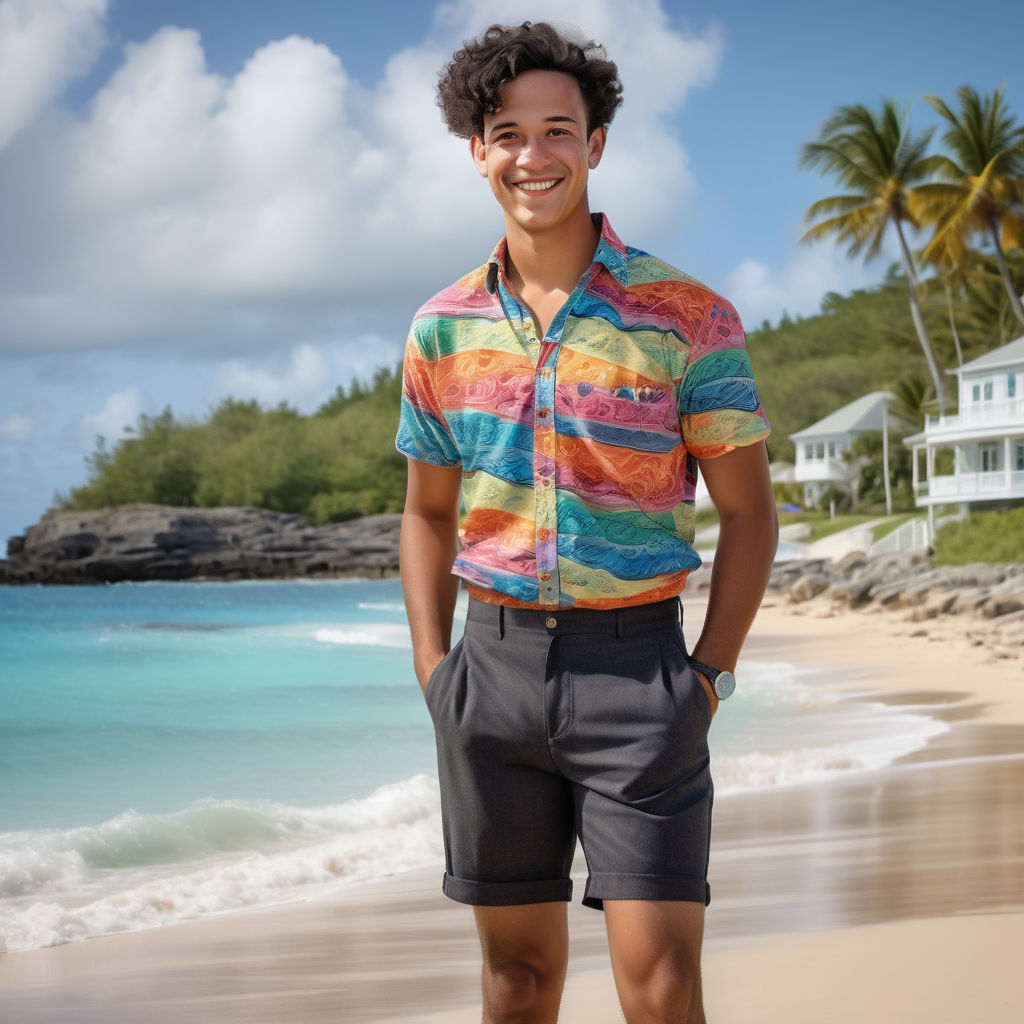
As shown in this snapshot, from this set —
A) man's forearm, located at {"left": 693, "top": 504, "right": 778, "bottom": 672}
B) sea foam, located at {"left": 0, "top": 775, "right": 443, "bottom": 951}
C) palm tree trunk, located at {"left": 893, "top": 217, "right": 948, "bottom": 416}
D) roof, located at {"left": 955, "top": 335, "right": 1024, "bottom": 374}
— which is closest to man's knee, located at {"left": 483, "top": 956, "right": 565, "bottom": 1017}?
man's forearm, located at {"left": 693, "top": 504, "right": 778, "bottom": 672}

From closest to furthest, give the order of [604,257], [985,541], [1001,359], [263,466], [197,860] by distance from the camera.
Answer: [604,257], [197,860], [985,541], [1001,359], [263,466]

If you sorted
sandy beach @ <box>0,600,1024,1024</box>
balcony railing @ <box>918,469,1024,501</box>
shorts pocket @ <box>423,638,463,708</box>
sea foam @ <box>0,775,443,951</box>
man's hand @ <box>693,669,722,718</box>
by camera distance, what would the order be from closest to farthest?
→ man's hand @ <box>693,669,722,718</box>
shorts pocket @ <box>423,638,463,708</box>
sandy beach @ <box>0,600,1024,1024</box>
sea foam @ <box>0,775,443,951</box>
balcony railing @ <box>918,469,1024,501</box>

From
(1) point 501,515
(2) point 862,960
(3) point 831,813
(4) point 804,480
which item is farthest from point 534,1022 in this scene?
(4) point 804,480

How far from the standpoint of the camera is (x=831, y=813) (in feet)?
18.0

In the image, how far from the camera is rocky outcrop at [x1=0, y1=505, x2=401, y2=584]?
58031 mm

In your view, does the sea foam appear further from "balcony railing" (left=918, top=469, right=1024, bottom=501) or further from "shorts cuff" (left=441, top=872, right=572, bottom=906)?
"balcony railing" (left=918, top=469, right=1024, bottom=501)

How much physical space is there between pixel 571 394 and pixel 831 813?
412 cm

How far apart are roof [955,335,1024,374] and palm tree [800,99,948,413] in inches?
122

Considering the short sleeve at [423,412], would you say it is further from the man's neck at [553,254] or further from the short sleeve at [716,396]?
the short sleeve at [716,396]

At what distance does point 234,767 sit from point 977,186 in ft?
86.4

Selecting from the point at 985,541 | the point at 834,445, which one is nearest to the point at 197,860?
the point at 985,541

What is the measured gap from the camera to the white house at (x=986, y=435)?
94.6 ft

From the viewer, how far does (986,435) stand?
2930 cm

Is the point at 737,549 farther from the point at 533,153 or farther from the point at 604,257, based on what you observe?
the point at 533,153
